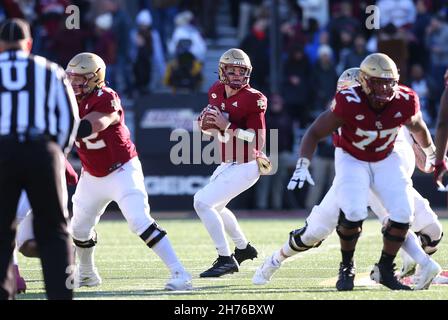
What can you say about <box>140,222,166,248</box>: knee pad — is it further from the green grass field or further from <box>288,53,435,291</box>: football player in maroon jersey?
<box>288,53,435,291</box>: football player in maroon jersey

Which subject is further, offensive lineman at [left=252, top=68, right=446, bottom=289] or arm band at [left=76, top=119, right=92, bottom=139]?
offensive lineman at [left=252, top=68, right=446, bottom=289]

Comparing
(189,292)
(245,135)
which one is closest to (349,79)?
(245,135)

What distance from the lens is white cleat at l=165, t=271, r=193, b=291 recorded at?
7.51 metres

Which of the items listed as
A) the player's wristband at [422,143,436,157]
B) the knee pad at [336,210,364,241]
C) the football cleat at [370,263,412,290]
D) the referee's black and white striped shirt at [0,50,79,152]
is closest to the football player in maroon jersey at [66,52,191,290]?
the knee pad at [336,210,364,241]

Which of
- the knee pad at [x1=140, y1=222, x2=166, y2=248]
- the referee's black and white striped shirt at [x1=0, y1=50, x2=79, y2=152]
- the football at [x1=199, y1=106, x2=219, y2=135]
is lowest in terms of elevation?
the knee pad at [x1=140, y1=222, x2=166, y2=248]

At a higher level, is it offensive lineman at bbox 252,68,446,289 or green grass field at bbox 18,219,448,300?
offensive lineman at bbox 252,68,446,289

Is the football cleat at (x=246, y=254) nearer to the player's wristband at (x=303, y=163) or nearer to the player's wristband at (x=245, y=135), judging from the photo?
the player's wristband at (x=245, y=135)

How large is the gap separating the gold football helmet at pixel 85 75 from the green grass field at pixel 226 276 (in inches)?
53.3

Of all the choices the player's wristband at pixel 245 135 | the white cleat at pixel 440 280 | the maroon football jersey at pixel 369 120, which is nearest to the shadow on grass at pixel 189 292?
the white cleat at pixel 440 280

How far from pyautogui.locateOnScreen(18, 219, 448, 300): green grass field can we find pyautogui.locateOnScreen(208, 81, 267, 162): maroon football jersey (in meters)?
0.91

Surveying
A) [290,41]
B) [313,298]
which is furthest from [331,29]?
[313,298]

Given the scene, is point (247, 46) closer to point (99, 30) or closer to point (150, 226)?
point (99, 30)

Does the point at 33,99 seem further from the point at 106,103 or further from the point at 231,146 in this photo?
the point at 231,146

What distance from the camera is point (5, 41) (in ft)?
20.1
